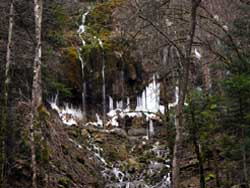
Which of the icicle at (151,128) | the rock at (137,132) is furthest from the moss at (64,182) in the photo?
the icicle at (151,128)

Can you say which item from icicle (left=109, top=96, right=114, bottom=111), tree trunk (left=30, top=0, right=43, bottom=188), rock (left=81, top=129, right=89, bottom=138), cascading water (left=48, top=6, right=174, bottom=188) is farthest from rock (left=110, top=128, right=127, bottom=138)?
tree trunk (left=30, top=0, right=43, bottom=188)

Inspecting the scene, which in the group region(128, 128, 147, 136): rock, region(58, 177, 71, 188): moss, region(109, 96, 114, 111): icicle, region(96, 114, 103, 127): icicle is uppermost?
region(109, 96, 114, 111): icicle

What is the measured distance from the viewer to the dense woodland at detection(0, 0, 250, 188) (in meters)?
11.1

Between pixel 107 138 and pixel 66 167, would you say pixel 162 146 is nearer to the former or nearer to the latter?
pixel 107 138

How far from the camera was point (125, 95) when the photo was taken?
27453 millimetres

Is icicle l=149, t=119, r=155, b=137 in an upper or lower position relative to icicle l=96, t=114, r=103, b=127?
lower

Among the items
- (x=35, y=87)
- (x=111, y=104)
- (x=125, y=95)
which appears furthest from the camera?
(x=125, y=95)

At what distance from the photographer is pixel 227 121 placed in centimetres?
1327

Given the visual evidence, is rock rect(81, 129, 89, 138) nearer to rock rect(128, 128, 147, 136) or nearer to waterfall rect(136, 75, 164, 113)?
rock rect(128, 128, 147, 136)

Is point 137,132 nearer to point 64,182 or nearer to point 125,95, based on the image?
point 125,95

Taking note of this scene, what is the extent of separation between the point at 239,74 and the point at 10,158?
647 centimetres

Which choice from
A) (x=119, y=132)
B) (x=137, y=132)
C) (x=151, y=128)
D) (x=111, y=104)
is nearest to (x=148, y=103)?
(x=151, y=128)

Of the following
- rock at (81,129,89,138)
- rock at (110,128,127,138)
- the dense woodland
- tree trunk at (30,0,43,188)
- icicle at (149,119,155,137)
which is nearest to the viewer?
tree trunk at (30,0,43,188)

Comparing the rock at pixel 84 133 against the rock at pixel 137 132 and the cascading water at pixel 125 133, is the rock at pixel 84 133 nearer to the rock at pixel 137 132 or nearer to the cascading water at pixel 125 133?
the cascading water at pixel 125 133
